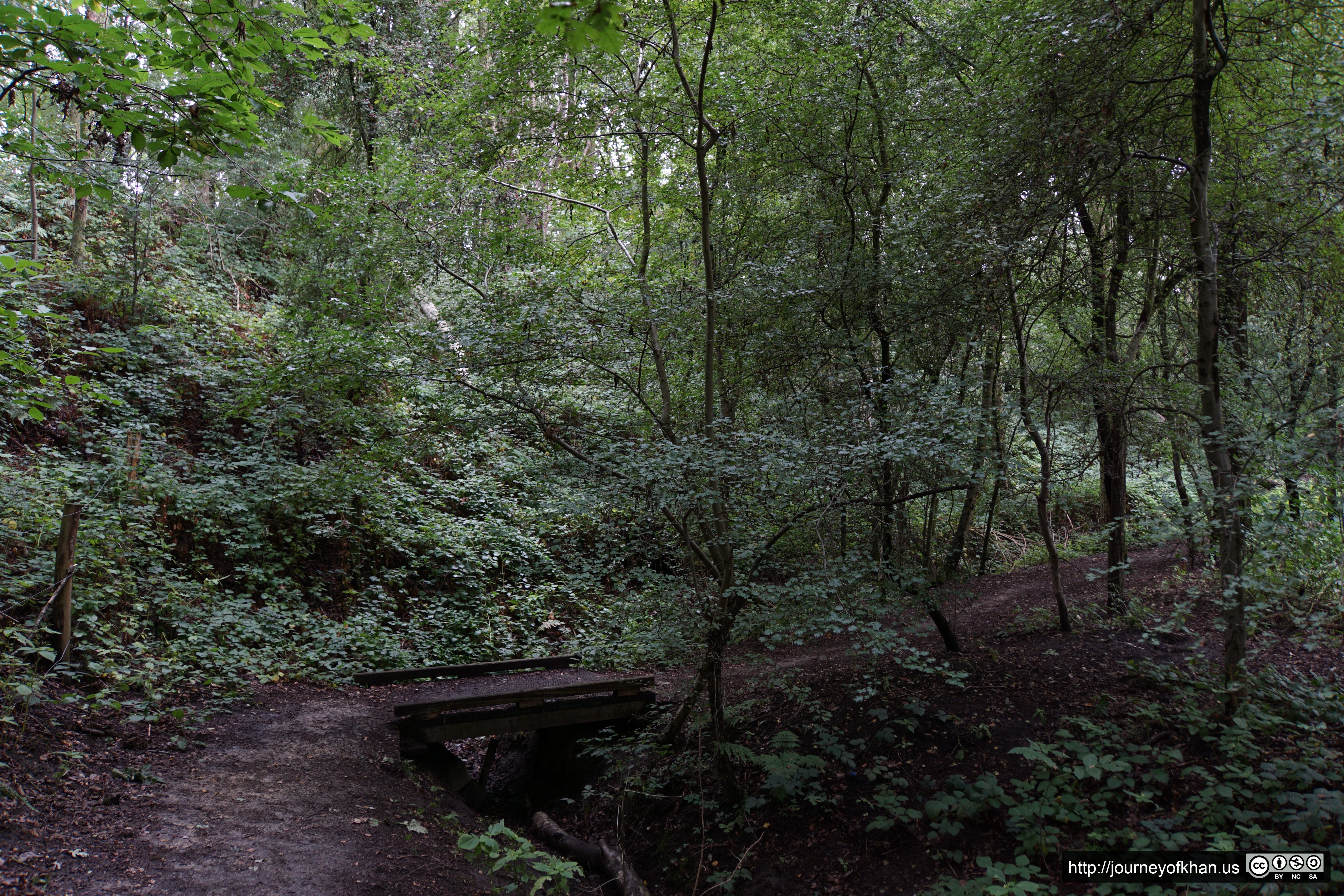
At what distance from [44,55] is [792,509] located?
4.92 m

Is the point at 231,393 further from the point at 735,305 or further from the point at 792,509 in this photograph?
the point at 792,509

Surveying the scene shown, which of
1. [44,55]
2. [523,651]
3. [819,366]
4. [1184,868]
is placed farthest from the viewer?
[523,651]

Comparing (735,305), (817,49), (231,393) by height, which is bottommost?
(231,393)

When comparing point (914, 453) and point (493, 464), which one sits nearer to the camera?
point (914, 453)

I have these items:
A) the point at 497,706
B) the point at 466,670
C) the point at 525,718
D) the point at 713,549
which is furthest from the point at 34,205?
the point at 713,549

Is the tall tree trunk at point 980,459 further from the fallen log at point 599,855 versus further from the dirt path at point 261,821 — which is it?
the dirt path at point 261,821

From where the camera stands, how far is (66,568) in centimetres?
530

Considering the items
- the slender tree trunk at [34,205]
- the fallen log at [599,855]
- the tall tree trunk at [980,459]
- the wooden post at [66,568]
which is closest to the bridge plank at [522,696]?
the fallen log at [599,855]

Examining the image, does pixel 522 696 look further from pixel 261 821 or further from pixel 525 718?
pixel 261 821

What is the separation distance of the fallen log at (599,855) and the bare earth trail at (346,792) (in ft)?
0.76

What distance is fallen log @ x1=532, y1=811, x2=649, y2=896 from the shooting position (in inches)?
203

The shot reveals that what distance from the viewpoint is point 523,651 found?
9484 millimetres

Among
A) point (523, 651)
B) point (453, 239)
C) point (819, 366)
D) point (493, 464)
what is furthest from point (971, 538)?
point (453, 239)

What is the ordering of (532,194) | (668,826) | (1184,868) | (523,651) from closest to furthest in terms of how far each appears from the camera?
(1184,868) → (668,826) → (532,194) → (523,651)
